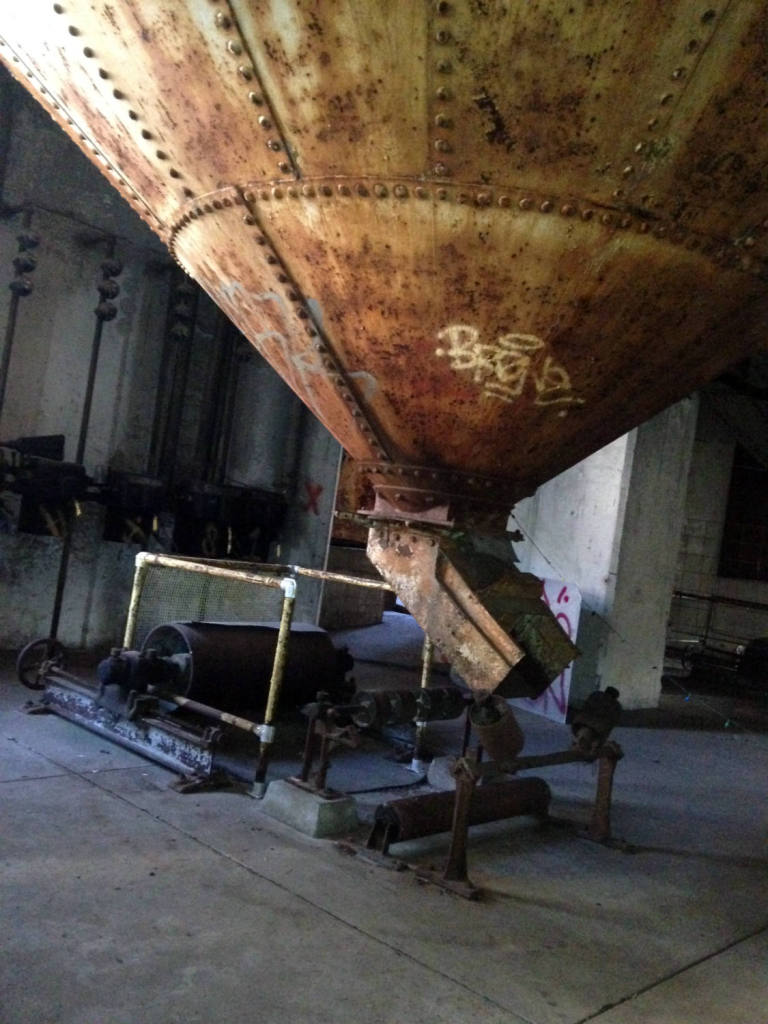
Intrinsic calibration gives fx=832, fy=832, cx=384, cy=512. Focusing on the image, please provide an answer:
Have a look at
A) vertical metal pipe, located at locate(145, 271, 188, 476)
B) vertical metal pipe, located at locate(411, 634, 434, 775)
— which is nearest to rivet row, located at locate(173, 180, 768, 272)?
vertical metal pipe, located at locate(411, 634, 434, 775)

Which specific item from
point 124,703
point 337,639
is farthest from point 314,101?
point 337,639

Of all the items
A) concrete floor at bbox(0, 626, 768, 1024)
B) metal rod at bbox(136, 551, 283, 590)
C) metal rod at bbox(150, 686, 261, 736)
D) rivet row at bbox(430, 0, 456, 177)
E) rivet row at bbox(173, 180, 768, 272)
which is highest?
rivet row at bbox(430, 0, 456, 177)

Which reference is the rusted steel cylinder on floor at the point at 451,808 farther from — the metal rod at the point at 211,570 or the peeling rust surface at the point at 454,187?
the peeling rust surface at the point at 454,187

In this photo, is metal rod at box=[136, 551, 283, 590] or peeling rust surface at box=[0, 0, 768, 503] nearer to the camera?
peeling rust surface at box=[0, 0, 768, 503]

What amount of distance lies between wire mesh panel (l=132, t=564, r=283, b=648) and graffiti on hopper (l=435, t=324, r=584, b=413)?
12.4ft

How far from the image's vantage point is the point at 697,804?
5.98 meters

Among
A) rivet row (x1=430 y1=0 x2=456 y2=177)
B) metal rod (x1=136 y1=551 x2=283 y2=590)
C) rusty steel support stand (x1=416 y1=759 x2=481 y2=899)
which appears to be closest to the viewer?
rivet row (x1=430 y1=0 x2=456 y2=177)

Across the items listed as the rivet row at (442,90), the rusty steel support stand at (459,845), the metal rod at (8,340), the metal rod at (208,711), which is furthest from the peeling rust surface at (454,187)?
the metal rod at (8,340)

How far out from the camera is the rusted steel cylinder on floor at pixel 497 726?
3533mm

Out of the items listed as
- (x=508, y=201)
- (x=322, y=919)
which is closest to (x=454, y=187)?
(x=508, y=201)

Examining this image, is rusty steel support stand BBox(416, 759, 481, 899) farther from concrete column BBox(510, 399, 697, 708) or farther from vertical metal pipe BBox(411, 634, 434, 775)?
concrete column BBox(510, 399, 697, 708)

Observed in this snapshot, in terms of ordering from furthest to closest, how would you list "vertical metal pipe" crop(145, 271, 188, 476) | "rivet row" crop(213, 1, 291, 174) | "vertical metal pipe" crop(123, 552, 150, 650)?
"vertical metal pipe" crop(145, 271, 188, 476), "vertical metal pipe" crop(123, 552, 150, 650), "rivet row" crop(213, 1, 291, 174)

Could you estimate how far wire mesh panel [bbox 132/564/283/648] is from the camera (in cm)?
→ 638

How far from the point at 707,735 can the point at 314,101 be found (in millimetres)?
8045
